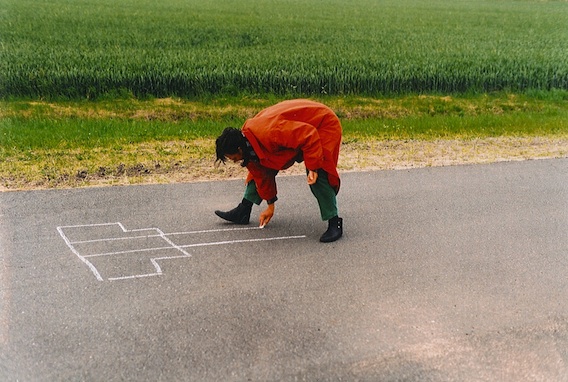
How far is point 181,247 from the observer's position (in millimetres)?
6000

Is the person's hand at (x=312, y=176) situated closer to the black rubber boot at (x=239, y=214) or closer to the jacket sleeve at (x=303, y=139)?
the jacket sleeve at (x=303, y=139)

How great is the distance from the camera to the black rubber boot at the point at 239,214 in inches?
260

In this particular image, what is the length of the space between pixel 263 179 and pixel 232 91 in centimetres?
914

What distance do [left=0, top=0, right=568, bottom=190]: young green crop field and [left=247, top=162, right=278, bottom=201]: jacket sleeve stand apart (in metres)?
2.27

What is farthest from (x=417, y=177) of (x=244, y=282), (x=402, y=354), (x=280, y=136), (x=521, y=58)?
(x=521, y=58)

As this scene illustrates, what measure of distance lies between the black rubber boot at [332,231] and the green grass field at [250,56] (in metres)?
9.08

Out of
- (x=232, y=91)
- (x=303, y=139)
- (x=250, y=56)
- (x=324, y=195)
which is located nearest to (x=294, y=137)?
(x=303, y=139)

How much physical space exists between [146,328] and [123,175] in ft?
13.0

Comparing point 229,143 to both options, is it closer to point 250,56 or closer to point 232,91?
point 232,91

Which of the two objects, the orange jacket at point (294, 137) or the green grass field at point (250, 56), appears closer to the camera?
the orange jacket at point (294, 137)

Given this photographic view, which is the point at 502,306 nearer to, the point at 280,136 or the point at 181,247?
the point at 280,136

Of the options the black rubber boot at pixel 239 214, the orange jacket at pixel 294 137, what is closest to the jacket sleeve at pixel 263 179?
the orange jacket at pixel 294 137

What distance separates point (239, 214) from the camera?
6617mm

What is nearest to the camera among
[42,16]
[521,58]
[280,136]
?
[280,136]
